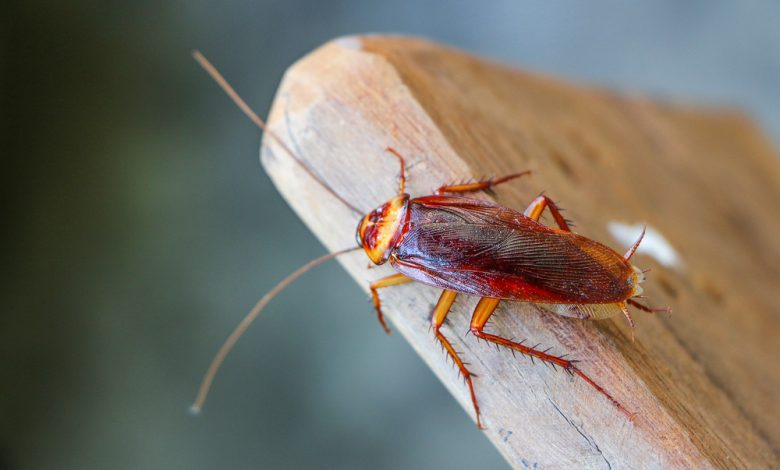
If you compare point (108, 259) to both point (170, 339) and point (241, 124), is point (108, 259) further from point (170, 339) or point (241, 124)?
point (241, 124)

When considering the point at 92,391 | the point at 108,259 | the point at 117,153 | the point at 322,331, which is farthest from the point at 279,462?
the point at 117,153

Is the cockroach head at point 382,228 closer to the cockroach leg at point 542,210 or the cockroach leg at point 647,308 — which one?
the cockroach leg at point 542,210

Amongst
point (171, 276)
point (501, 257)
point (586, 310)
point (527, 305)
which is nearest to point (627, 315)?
point (586, 310)

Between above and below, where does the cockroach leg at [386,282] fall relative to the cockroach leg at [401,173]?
below

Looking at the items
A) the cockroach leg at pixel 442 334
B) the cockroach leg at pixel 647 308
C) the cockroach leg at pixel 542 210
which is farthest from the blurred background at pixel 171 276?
the cockroach leg at pixel 442 334

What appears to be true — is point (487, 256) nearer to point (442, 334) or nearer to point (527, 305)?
point (527, 305)

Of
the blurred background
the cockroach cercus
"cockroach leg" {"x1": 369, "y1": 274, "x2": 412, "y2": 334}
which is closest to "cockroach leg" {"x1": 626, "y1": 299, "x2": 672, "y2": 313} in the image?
the cockroach cercus

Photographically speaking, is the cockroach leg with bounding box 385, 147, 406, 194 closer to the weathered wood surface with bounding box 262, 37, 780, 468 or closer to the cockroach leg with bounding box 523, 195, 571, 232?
→ the weathered wood surface with bounding box 262, 37, 780, 468
